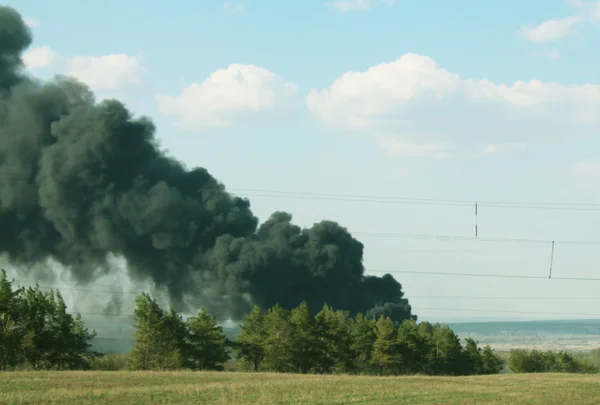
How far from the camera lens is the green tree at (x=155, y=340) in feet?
226

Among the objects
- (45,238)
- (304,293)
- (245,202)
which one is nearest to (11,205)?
(45,238)

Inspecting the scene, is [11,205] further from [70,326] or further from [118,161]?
[70,326]

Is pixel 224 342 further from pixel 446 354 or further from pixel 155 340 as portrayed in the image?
pixel 446 354

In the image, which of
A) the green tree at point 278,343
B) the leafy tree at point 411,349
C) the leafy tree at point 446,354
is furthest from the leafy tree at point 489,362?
the green tree at point 278,343

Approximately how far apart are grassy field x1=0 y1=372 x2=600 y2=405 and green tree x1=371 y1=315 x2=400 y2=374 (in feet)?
89.7

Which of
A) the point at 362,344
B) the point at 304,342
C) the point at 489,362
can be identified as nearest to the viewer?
the point at 304,342

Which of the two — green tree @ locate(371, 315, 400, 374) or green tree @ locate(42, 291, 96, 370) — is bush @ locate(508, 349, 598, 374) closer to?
green tree @ locate(371, 315, 400, 374)

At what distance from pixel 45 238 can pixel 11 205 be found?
695 centimetres

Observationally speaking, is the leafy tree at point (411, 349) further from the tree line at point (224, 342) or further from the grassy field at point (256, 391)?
the grassy field at point (256, 391)

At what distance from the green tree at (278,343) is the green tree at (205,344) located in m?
4.36

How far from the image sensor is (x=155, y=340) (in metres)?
70.9

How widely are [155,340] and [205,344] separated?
205 inches

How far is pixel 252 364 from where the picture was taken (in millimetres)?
77000

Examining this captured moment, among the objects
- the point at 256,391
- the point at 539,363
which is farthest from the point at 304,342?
the point at 539,363
